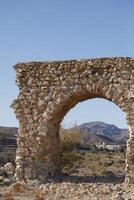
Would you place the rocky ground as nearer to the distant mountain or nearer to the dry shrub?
the dry shrub

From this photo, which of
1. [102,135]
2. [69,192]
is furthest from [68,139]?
[102,135]

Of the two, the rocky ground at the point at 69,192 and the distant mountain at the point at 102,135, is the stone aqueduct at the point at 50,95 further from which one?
the distant mountain at the point at 102,135

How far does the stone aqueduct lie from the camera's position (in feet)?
57.4

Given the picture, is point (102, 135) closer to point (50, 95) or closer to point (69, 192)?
point (50, 95)

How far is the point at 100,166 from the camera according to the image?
100 ft

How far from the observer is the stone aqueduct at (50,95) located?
17.5m

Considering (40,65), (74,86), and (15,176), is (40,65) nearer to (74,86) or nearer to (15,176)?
(74,86)

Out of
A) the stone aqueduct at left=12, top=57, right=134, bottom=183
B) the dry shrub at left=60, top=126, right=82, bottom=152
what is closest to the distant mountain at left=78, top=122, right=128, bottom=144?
the dry shrub at left=60, top=126, right=82, bottom=152

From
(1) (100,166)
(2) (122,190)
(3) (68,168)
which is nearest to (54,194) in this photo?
(2) (122,190)

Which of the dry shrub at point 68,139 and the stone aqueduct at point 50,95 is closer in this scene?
the stone aqueduct at point 50,95

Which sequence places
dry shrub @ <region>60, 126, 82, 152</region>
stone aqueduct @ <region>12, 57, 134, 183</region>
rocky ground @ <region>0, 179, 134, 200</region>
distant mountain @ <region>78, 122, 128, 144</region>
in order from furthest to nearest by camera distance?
1. distant mountain @ <region>78, 122, 128, 144</region>
2. dry shrub @ <region>60, 126, 82, 152</region>
3. stone aqueduct @ <region>12, 57, 134, 183</region>
4. rocky ground @ <region>0, 179, 134, 200</region>

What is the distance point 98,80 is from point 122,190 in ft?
12.6

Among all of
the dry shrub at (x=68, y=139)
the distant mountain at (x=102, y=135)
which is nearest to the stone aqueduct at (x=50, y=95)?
the dry shrub at (x=68, y=139)

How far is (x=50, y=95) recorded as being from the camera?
18.2 m
